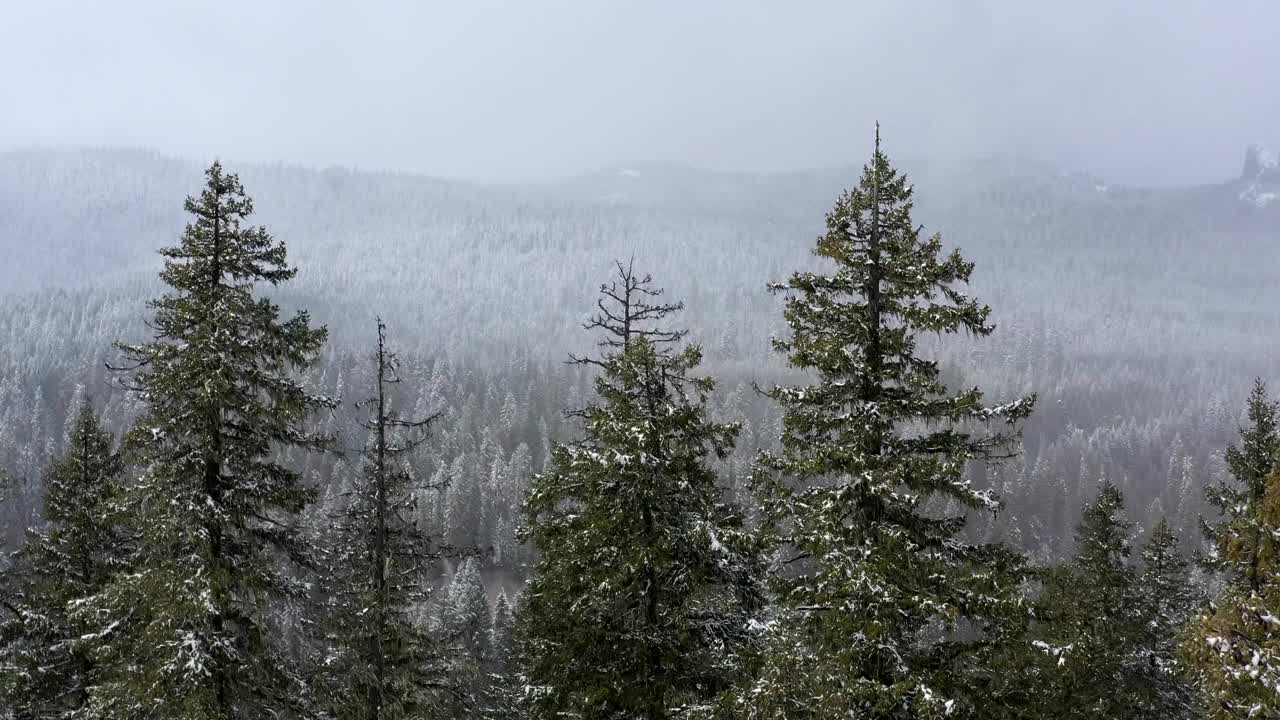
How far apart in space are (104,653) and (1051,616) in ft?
46.2

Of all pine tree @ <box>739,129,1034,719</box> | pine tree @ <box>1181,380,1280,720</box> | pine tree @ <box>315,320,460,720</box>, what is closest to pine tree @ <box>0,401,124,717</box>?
pine tree @ <box>315,320,460,720</box>

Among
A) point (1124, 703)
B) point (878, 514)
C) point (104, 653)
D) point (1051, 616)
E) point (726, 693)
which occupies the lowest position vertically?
point (1124, 703)

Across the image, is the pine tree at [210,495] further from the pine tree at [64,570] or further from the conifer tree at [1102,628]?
the conifer tree at [1102,628]

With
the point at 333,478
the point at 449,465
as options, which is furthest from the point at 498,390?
the point at 333,478

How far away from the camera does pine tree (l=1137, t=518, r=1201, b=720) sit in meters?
21.2

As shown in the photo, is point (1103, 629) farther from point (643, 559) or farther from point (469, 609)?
point (469, 609)

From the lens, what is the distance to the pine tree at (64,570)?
17.2 metres

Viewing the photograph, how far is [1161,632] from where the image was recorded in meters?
22.2

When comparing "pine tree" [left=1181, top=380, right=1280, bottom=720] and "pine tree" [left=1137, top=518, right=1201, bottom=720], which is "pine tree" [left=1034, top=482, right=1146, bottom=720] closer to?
"pine tree" [left=1137, top=518, right=1201, bottom=720]

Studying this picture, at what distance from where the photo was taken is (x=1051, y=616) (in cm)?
939

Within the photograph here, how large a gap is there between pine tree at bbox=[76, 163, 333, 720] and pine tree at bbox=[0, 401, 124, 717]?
551 centimetres

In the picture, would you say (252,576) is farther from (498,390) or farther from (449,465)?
(498,390)

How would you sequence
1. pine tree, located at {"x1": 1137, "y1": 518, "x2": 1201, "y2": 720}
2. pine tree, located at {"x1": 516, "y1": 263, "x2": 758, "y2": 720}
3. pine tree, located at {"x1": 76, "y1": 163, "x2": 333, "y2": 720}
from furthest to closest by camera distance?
pine tree, located at {"x1": 1137, "y1": 518, "x2": 1201, "y2": 720}
pine tree, located at {"x1": 516, "y1": 263, "x2": 758, "y2": 720}
pine tree, located at {"x1": 76, "y1": 163, "x2": 333, "y2": 720}

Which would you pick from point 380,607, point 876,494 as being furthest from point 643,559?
point 380,607
